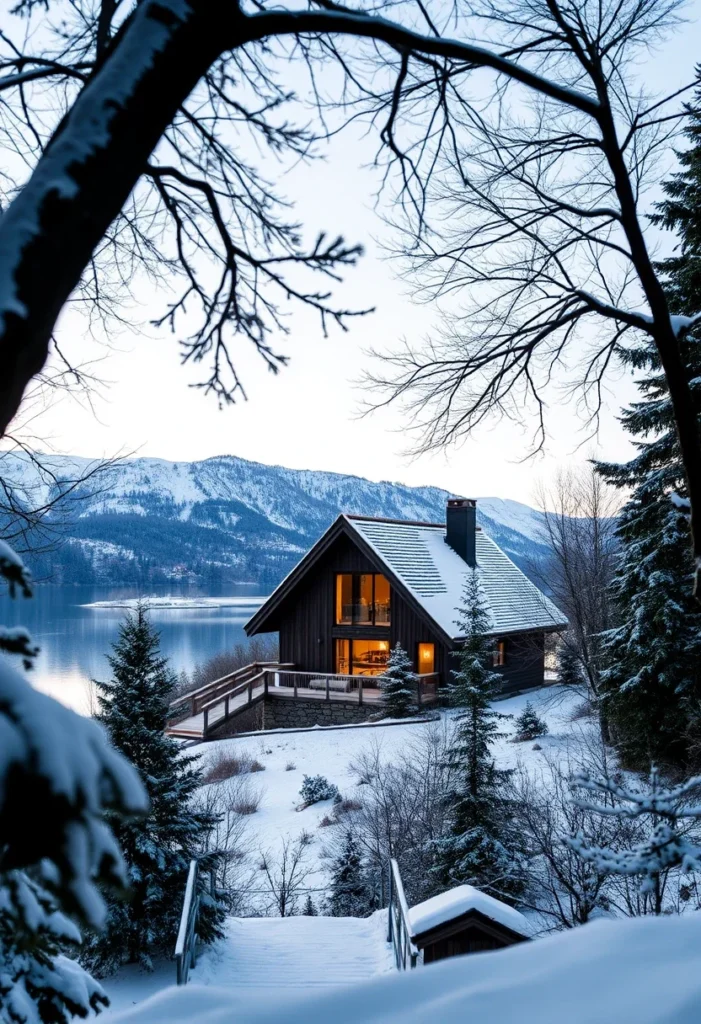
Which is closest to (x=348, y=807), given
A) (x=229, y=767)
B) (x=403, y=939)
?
(x=229, y=767)

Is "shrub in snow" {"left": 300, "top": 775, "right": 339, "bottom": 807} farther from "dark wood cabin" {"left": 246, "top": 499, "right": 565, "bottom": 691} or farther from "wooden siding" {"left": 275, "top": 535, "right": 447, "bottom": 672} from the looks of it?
"wooden siding" {"left": 275, "top": 535, "right": 447, "bottom": 672}

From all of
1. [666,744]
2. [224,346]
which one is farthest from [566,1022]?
[666,744]

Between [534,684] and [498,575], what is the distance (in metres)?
4.18

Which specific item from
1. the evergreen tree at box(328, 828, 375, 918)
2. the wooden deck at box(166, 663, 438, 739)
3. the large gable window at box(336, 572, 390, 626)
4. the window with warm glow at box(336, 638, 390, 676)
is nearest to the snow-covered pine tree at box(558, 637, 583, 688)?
the wooden deck at box(166, 663, 438, 739)

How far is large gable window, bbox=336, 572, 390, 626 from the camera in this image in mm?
23969

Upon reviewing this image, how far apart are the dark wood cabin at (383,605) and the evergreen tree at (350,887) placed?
1081cm

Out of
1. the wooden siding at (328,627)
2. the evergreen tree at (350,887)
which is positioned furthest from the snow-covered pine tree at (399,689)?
the evergreen tree at (350,887)

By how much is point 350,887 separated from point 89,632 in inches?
2822

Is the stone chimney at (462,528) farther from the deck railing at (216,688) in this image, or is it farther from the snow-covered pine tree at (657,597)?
the snow-covered pine tree at (657,597)

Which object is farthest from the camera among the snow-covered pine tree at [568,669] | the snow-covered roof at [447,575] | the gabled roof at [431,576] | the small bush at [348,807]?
the snow-covered pine tree at [568,669]

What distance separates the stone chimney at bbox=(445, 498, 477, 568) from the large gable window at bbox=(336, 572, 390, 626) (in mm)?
3536

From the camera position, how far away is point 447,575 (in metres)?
24.5

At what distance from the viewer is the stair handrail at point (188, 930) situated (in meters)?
6.77

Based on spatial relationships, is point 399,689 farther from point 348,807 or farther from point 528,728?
point 348,807
